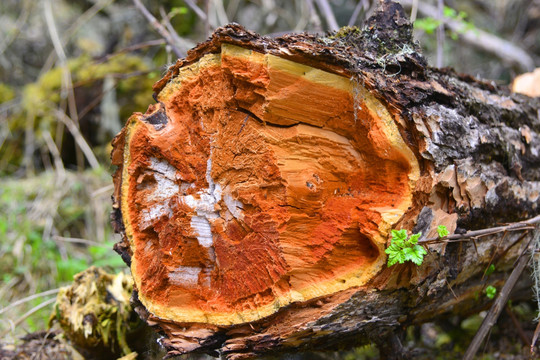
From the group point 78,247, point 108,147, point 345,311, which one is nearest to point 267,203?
point 345,311

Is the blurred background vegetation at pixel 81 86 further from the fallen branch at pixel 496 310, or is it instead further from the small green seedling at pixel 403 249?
the small green seedling at pixel 403 249

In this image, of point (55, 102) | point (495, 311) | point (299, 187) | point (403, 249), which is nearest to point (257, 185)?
point (299, 187)

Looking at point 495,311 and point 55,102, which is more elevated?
point 55,102

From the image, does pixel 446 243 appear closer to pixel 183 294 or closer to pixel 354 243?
pixel 354 243

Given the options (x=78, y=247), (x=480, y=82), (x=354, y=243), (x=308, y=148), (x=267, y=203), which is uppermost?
(x=480, y=82)

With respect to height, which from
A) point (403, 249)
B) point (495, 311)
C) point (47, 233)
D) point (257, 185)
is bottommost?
point (47, 233)

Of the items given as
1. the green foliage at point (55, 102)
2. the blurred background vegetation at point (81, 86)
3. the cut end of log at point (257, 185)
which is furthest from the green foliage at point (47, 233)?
the cut end of log at point (257, 185)

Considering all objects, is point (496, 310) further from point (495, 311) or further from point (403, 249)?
point (403, 249)
